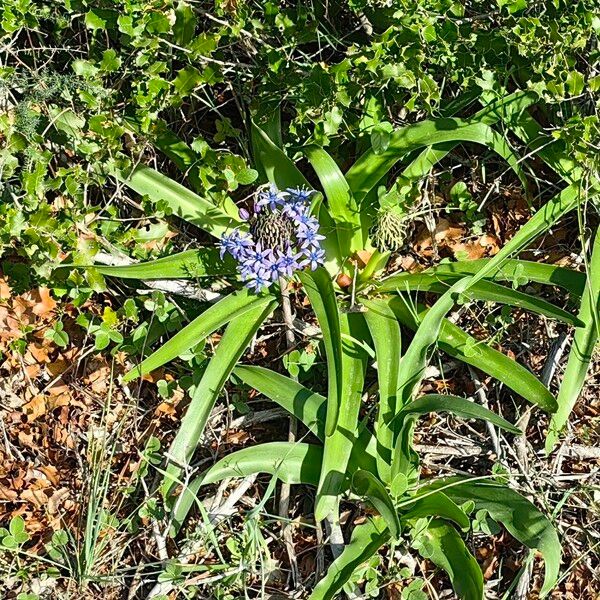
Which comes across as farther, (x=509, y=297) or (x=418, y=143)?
(x=418, y=143)

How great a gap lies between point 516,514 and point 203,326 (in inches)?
36.2

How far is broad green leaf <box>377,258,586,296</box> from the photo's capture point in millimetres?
2246

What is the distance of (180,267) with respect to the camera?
2332mm

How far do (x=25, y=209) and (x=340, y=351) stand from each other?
3.14 feet

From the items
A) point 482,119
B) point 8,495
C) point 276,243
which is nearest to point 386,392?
point 276,243

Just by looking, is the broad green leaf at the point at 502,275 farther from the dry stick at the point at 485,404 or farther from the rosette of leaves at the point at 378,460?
the dry stick at the point at 485,404

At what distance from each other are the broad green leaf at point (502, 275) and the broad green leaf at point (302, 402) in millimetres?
368

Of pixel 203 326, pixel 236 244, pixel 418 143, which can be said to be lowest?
pixel 203 326

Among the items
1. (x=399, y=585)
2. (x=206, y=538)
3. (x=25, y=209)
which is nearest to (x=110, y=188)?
(x=25, y=209)

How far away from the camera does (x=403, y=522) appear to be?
2133mm

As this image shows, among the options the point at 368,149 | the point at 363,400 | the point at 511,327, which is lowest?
the point at 363,400

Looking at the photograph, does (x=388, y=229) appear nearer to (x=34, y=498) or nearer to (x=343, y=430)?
(x=343, y=430)

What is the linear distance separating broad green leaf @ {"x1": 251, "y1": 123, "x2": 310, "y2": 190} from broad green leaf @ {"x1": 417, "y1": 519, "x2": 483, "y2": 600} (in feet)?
3.20

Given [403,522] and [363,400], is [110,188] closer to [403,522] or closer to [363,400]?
[363,400]
